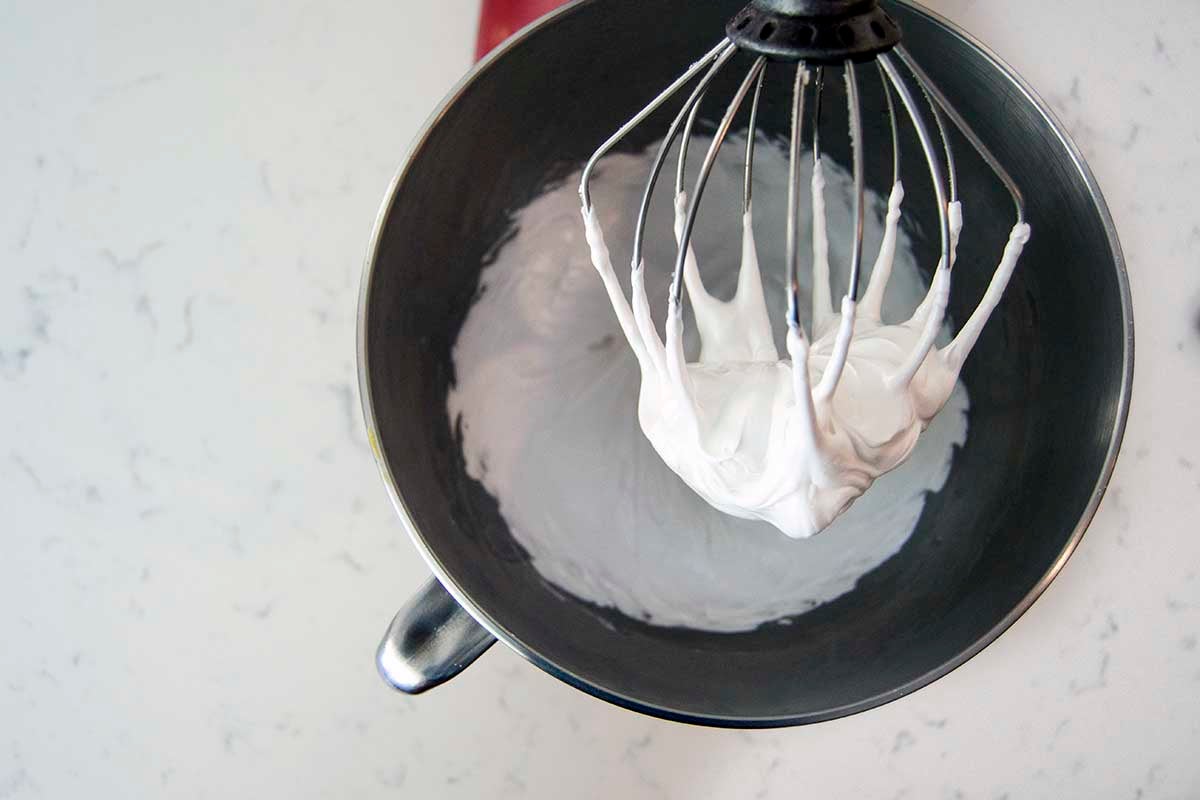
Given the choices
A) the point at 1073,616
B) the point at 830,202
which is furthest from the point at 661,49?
the point at 1073,616

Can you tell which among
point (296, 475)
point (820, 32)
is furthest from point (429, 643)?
point (820, 32)

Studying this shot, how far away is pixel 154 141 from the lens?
0.51 m

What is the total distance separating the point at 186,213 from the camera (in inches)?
20.1

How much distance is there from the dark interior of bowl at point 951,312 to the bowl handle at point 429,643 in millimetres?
14

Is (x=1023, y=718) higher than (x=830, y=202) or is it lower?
lower

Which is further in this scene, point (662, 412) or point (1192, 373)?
point (1192, 373)

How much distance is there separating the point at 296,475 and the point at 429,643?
0.15 metres

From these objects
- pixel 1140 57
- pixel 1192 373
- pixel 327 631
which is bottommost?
pixel 327 631

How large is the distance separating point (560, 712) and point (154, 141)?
0.35m

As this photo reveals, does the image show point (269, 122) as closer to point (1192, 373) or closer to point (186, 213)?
point (186, 213)

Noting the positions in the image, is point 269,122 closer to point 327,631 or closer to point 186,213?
point 186,213

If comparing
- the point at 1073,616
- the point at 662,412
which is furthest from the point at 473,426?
the point at 1073,616

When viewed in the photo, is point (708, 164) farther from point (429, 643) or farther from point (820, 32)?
point (429, 643)

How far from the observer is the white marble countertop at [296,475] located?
0.51 meters
